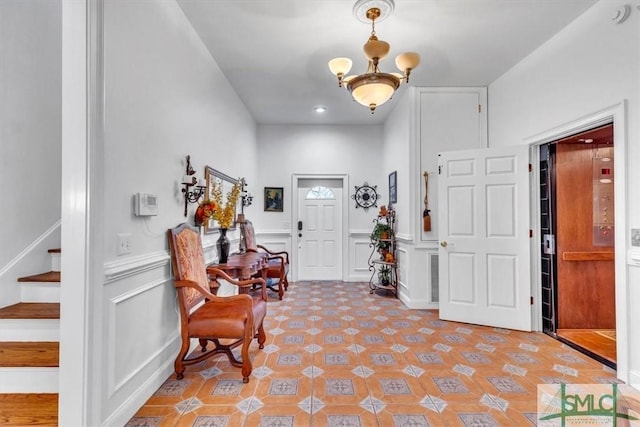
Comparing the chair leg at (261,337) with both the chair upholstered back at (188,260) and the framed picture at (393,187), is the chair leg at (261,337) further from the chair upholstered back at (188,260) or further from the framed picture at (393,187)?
the framed picture at (393,187)

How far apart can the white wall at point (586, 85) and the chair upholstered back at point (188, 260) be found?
3292 mm

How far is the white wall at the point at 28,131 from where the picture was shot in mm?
2129

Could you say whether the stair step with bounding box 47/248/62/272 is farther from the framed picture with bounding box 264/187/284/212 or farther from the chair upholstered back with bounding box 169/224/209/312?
the framed picture with bounding box 264/187/284/212

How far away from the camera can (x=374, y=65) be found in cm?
247

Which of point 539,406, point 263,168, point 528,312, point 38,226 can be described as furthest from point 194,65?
point 528,312

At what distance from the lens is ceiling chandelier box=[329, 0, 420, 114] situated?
2.36 m

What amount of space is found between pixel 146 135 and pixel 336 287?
3.98m

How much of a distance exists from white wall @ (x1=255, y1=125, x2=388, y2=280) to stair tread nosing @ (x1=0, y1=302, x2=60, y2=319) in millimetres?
3836

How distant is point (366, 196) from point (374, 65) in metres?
3.51

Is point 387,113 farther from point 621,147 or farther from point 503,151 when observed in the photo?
point 621,147

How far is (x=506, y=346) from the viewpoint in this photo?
2.99 metres

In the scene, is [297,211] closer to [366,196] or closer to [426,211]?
[366,196]

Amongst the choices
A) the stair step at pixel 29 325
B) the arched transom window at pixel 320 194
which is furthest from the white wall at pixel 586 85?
the stair step at pixel 29 325

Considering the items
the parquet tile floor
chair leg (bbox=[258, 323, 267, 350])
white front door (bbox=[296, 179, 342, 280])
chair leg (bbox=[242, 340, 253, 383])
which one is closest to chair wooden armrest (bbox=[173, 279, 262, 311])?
chair leg (bbox=[242, 340, 253, 383])
